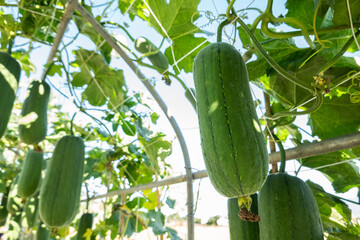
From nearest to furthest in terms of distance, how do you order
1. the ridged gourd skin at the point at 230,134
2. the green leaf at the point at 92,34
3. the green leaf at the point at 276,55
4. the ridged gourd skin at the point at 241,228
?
1. the ridged gourd skin at the point at 230,134
2. the ridged gourd skin at the point at 241,228
3. the green leaf at the point at 276,55
4. the green leaf at the point at 92,34

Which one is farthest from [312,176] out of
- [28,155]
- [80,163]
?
[28,155]

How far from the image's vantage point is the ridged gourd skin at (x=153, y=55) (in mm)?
1665

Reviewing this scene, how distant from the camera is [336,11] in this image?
1.05m

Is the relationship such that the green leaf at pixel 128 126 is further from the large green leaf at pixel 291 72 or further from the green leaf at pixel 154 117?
the large green leaf at pixel 291 72

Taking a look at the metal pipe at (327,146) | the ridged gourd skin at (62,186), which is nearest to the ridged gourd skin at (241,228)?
the metal pipe at (327,146)

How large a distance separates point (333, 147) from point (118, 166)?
2.21m

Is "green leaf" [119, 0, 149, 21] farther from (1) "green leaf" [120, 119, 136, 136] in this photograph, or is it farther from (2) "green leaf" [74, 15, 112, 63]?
(1) "green leaf" [120, 119, 136, 136]

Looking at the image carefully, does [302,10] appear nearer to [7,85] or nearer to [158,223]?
[7,85]

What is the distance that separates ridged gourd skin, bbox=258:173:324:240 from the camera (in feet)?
3.38

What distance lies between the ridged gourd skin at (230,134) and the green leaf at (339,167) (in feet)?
2.57

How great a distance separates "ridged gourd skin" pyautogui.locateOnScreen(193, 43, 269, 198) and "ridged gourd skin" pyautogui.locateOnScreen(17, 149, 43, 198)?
1.92 m

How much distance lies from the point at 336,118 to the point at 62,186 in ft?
4.96

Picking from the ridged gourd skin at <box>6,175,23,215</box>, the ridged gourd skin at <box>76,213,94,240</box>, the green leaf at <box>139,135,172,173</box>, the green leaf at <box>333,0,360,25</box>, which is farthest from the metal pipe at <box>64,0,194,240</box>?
the ridged gourd skin at <box>6,175,23,215</box>

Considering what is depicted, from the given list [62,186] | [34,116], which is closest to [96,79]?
[34,116]
